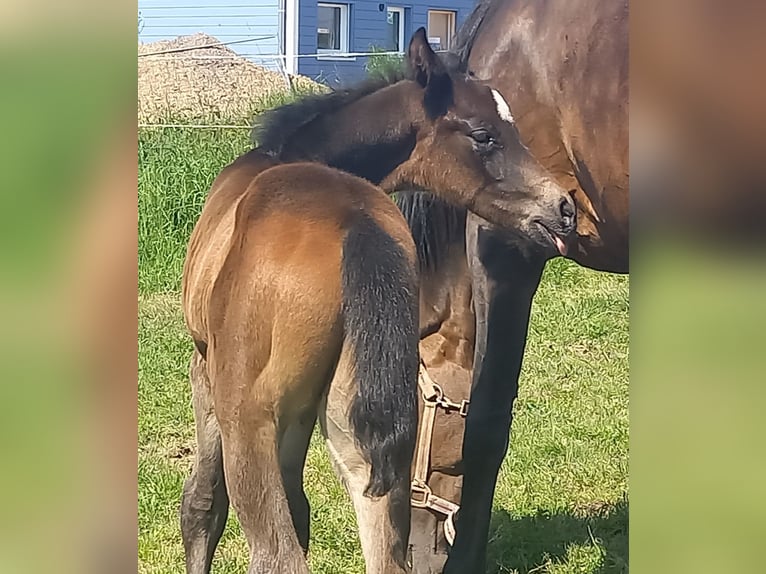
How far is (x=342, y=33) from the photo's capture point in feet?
8.16

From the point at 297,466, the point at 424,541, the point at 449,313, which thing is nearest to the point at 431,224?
the point at 449,313

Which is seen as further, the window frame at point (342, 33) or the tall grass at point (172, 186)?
the tall grass at point (172, 186)

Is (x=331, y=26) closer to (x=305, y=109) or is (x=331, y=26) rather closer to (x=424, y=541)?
(x=305, y=109)

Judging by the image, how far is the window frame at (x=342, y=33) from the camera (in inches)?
97.1

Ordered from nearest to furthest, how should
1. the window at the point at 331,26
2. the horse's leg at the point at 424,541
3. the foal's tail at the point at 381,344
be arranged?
the foal's tail at the point at 381,344, the window at the point at 331,26, the horse's leg at the point at 424,541

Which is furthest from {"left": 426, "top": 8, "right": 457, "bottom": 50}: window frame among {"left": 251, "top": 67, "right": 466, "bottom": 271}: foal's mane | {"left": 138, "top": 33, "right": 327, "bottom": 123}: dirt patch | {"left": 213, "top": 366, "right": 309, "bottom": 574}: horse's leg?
{"left": 213, "top": 366, "right": 309, "bottom": 574}: horse's leg

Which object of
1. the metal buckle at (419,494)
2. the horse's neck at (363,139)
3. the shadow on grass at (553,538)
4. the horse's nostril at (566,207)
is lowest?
the shadow on grass at (553,538)

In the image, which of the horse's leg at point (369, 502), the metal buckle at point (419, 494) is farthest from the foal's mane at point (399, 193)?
the metal buckle at point (419, 494)

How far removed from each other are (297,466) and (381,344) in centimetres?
38

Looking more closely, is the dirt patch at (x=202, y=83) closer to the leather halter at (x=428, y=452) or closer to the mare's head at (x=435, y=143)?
the mare's head at (x=435, y=143)

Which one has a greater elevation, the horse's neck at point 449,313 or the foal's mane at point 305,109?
the foal's mane at point 305,109

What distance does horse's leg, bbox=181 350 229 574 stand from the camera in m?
2.65
